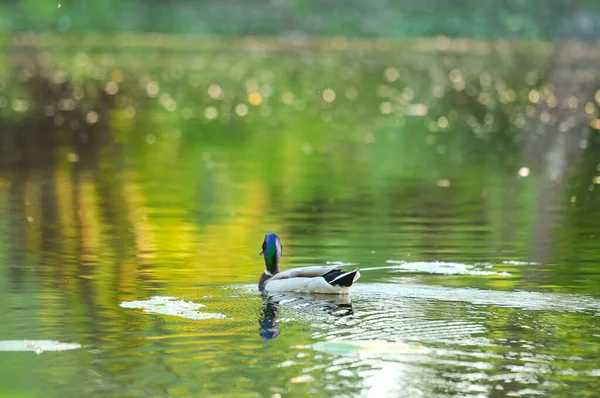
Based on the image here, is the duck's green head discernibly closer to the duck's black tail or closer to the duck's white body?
the duck's white body

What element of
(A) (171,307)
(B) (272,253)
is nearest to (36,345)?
(A) (171,307)

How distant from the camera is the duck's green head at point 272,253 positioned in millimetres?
11000

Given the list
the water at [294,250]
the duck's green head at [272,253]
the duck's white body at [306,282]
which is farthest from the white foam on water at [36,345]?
the duck's green head at [272,253]

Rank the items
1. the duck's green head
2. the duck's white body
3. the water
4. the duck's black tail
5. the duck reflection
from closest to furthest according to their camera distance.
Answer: the water < the duck reflection < the duck's black tail < the duck's white body < the duck's green head

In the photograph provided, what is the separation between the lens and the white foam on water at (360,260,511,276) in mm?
11742

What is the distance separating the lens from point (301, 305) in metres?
10.2

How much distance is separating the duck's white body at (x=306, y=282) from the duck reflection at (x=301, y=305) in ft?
0.14

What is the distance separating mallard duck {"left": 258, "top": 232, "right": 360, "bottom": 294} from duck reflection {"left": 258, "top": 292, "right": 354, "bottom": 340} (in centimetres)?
5

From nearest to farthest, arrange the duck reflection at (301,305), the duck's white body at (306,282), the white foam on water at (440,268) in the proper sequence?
the duck reflection at (301,305) < the duck's white body at (306,282) < the white foam on water at (440,268)

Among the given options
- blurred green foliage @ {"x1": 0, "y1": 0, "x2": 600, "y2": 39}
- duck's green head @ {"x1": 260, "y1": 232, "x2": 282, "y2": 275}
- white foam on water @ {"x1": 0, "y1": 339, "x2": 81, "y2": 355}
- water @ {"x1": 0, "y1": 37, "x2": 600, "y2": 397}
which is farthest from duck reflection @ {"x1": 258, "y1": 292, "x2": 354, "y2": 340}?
blurred green foliage @ {"x1": 0, "y1": 0, "x2": 600, "y2": 39}

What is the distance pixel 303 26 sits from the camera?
244 ft

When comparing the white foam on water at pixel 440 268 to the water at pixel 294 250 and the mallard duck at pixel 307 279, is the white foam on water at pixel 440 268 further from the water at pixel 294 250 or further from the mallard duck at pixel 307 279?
the mallard duck at pixel 307 279

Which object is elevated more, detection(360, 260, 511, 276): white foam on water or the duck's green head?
the duck's green head

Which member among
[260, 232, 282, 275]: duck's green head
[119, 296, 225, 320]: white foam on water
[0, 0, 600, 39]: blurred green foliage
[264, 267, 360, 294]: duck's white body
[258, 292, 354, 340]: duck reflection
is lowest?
[258, 292, 354, 340]: duck reflection
